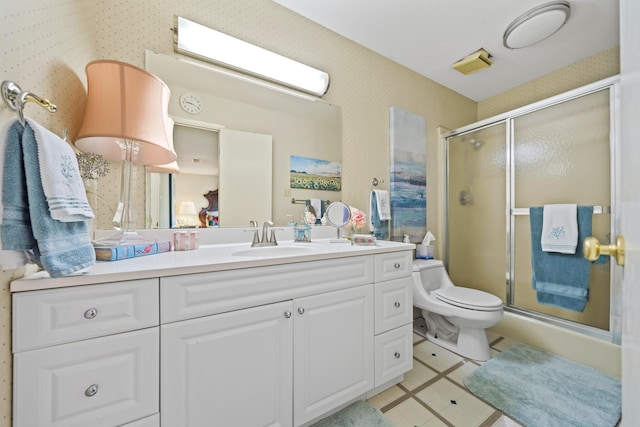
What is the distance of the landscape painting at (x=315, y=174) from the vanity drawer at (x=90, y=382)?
1136mm

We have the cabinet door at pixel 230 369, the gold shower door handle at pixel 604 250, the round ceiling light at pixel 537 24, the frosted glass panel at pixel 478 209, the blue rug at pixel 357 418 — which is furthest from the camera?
the frosted glass panel at pixel 478 209

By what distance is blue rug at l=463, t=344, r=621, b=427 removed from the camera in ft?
3.79

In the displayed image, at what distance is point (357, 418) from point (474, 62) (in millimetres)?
2680

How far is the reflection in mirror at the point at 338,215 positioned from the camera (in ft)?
5.43

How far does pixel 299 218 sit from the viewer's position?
1.63 meters

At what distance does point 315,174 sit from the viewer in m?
1.68

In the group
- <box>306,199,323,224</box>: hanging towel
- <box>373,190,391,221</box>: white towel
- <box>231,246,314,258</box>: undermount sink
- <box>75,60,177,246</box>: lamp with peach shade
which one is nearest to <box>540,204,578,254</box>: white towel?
<box>373,190,391,221</box>: white towel

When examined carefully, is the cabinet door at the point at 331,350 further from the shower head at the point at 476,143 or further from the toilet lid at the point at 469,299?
the shower head at the point at 476,143

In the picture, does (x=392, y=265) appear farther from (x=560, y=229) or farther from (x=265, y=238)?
(x=560, y=229)

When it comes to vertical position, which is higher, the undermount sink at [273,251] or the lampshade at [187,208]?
the lampshade at [187,208]

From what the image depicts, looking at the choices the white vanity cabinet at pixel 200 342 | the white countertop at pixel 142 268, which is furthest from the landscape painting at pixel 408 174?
the white countertop at pixel 142 268

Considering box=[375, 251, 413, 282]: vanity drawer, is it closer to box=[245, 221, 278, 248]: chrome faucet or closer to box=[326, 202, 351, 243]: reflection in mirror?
box=[326, 202, 351, 243]: reflection in mirror

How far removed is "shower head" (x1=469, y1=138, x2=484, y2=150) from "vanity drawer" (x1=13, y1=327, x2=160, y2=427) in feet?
9.31

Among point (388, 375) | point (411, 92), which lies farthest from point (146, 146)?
point (411, 92)
